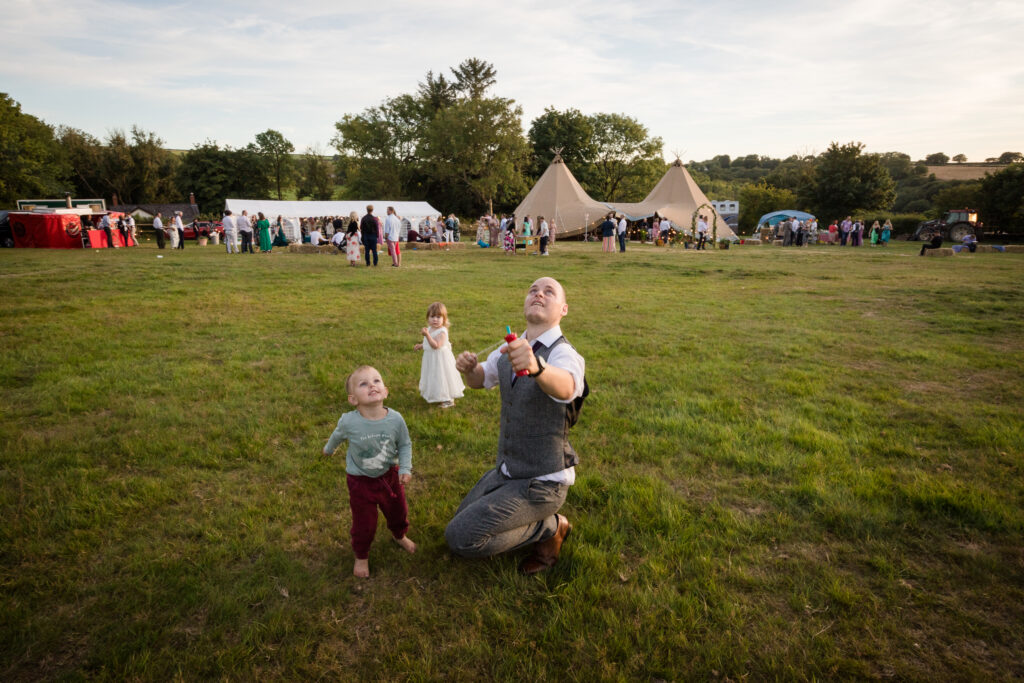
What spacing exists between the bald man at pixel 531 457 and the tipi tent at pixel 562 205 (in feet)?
124

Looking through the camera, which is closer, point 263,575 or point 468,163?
point 263,575

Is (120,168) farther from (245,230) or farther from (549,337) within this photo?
(549,337)

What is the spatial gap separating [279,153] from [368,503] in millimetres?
85750

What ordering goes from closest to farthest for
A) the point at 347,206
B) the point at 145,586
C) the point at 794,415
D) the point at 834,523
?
1. the point at 145,586
2. the point at 834,523
3. the point at 794,415
4. the point at 347,206

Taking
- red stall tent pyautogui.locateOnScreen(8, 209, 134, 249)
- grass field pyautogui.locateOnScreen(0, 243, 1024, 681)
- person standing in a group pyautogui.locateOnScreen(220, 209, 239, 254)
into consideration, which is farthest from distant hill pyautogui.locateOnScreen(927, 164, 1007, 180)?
red stall tent pyautogui.locateOnScreen(8, 209, 134, 249)

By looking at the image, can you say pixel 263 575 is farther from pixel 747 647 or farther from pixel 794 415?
pixel 794 415

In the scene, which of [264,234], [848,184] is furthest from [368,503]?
[848,184]

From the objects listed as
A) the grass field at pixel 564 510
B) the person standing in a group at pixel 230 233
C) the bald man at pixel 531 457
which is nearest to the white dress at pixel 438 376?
the grass field at pixel 564 510

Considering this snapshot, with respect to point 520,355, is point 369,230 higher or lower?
higher

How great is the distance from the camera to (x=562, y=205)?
133 ft

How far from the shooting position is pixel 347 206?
37.2 m

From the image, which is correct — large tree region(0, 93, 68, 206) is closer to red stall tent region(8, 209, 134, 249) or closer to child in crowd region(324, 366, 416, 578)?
red stall tent region(8, 209, 134, 249)

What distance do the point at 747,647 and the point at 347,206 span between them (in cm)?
3891

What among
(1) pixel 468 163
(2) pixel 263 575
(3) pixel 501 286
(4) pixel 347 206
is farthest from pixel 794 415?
(1) pixel 468 163
